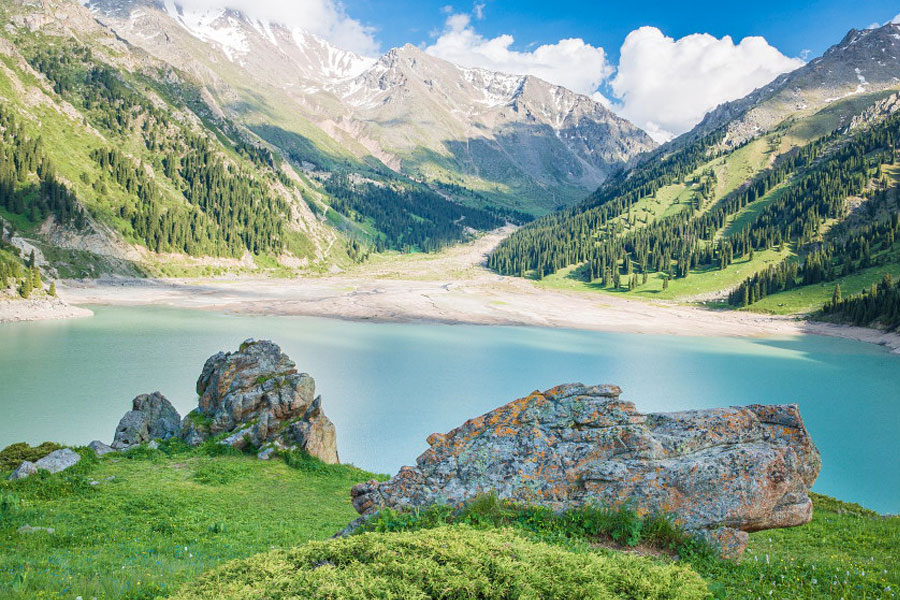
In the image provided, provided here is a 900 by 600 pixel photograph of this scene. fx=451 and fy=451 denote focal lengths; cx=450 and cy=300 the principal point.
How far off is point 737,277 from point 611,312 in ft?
153

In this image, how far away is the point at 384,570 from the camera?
15.9ft

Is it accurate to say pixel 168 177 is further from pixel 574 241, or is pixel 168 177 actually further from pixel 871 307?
pixel 871 307

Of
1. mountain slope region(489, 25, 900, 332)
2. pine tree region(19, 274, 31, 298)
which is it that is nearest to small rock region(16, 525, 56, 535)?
pine tree region(19, 274, 31, 298)

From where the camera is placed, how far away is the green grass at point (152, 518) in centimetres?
688

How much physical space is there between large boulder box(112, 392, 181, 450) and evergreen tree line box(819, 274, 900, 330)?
9774 cm

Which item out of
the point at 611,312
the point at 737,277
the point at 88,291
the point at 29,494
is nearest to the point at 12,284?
the point at 88,291

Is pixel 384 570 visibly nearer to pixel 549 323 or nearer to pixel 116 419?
pixel 116 419

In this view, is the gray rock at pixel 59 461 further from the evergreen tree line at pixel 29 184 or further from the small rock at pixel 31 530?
the evergreen tree line at pixel 29 184

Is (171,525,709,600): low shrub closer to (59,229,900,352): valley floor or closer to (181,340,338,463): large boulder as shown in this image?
(181,340,338,463): large boulder

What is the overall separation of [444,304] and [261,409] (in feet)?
230

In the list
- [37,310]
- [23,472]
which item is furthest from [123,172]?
[23,472]

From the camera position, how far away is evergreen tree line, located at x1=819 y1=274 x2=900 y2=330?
242 feet

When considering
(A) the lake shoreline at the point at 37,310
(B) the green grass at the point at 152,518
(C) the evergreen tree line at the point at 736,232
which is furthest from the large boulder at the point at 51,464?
(C) the evergreen tree line at the point at 736,232

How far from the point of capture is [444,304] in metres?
91.1
